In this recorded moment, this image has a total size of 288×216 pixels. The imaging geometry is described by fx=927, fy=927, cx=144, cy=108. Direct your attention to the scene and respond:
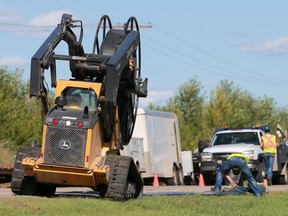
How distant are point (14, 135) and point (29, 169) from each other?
42266mm

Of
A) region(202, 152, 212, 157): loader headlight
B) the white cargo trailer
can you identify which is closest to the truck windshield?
region(202, 152, 212, 157): loader headlight

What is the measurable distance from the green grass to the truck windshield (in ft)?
40.2

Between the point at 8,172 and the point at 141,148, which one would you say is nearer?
the point at 8,172

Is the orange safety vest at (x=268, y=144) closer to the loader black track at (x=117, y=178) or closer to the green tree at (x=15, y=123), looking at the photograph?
the loader black track at (x=117, y=178)

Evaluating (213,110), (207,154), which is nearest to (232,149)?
(207,154)

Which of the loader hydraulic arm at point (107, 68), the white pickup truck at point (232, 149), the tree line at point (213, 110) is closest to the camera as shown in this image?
the loader hydraulic arm at point (107, 68)

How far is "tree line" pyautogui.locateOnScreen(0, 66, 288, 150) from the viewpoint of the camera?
62188 millimetres

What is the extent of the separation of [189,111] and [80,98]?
75129 mm

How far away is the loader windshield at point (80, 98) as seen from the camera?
1922 cm

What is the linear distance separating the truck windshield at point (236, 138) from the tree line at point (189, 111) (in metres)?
23.6

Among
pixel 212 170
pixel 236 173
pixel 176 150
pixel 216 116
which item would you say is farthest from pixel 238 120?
pixel 236 173

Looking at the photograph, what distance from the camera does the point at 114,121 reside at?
19.6 metres

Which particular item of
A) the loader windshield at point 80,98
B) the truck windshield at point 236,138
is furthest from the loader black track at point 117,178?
the truck windshield at point 236,138

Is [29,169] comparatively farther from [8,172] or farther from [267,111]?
[267,111]
